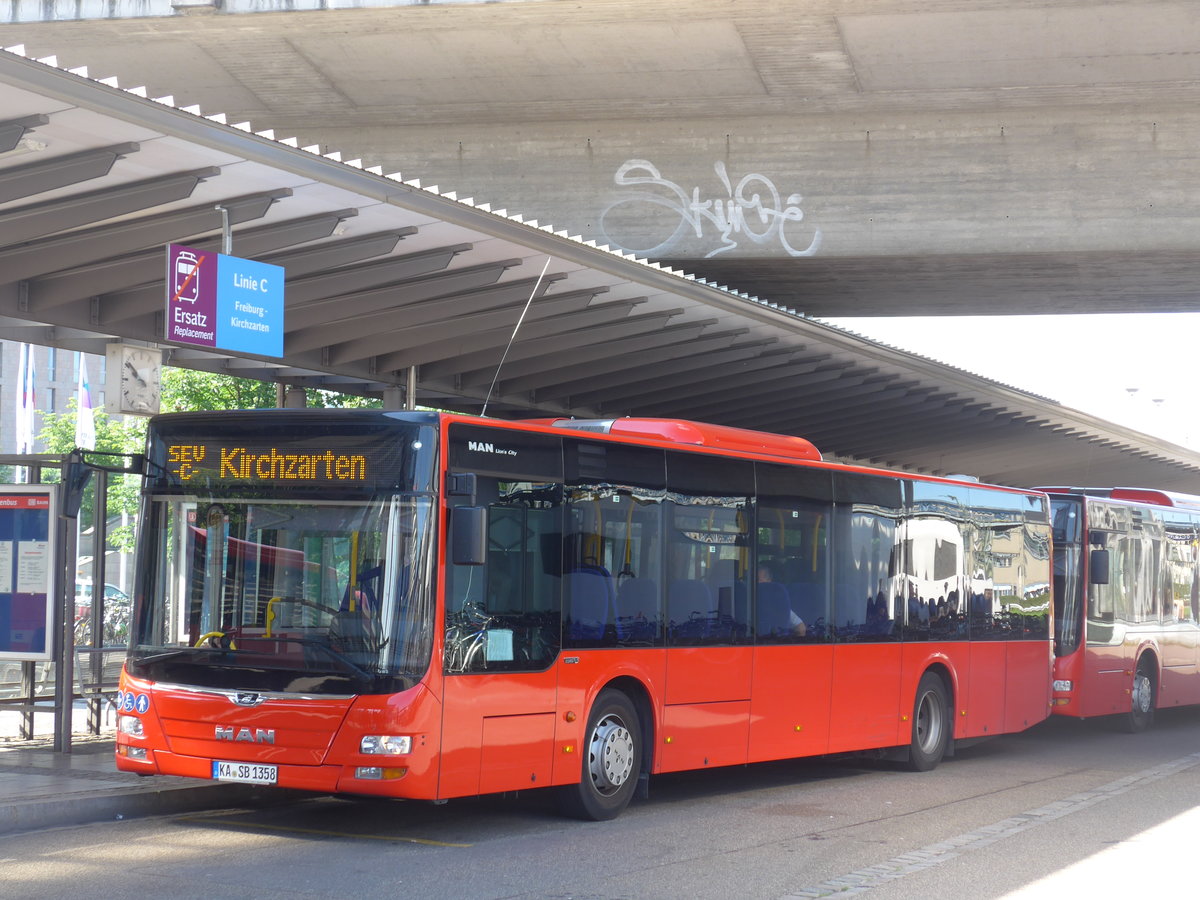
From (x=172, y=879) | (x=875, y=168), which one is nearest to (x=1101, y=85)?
(x=875, y=168)

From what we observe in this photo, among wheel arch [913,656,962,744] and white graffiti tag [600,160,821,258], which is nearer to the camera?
wheel arch [913,656,962,744]

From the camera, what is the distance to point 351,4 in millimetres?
19047

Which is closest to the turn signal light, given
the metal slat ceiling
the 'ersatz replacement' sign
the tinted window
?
the tinted window

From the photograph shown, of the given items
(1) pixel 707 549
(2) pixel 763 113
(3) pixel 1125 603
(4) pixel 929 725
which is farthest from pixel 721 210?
(1) pixel 707 549

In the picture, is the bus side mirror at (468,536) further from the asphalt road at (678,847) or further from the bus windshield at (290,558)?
the asphalt road at (678,847)

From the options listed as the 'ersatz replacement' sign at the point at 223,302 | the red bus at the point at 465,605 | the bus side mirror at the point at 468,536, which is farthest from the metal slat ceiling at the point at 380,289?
the bus side mirror at the point at 468,536

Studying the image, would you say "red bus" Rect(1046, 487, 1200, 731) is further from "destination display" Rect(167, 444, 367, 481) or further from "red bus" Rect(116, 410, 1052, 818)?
"destination display" Rect(167, 444, 367, 481)

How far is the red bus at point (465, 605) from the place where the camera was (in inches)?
358

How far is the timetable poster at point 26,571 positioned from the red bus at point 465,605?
3.35m

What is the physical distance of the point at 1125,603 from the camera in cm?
1975

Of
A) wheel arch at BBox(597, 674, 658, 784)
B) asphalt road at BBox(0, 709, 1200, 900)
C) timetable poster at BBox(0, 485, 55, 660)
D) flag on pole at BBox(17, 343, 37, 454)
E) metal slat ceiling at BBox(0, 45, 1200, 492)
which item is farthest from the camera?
flag on pole at BBox(17, 343, 37, 454)

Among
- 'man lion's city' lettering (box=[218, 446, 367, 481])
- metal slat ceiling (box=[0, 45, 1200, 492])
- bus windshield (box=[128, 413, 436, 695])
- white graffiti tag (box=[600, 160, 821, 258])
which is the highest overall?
white graffiti tag (box=[600, 160, 821, 258])

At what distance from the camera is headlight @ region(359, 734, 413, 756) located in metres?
8.92

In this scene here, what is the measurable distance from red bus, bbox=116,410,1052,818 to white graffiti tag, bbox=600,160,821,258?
9171 mm
